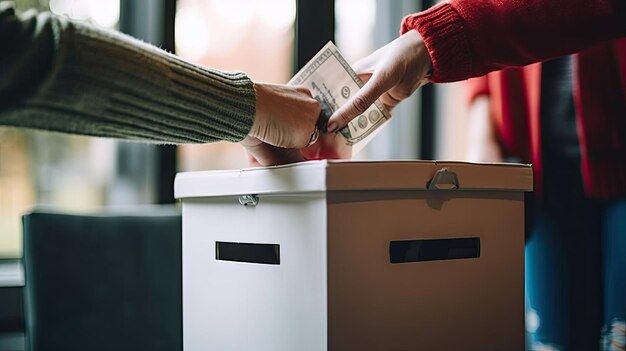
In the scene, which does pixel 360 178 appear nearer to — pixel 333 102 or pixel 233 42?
pixel 333 102

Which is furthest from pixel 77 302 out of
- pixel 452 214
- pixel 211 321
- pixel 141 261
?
pixel 452 214

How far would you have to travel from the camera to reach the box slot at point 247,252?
0.75m

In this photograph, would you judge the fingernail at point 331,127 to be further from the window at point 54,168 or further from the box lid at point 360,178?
the window at point 54,168

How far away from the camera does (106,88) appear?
61cm

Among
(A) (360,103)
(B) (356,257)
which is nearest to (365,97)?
(A) (360,103)

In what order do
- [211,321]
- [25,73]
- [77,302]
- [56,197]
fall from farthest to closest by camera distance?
1. [56,197]
2. [77,302]
3. [211,321]
4. [25,73]

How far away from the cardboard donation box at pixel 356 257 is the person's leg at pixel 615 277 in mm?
338

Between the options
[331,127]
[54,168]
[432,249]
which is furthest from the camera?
[54,168]

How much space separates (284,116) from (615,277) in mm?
651

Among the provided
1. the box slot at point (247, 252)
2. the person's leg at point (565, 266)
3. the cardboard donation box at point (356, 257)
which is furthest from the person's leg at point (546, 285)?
the box slot at point (247, 252)

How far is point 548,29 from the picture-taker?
83 centimetres

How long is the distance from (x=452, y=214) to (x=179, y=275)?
0.56m

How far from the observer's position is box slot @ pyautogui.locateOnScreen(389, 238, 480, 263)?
2.33ft

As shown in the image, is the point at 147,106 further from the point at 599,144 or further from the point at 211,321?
the point at 599,144
